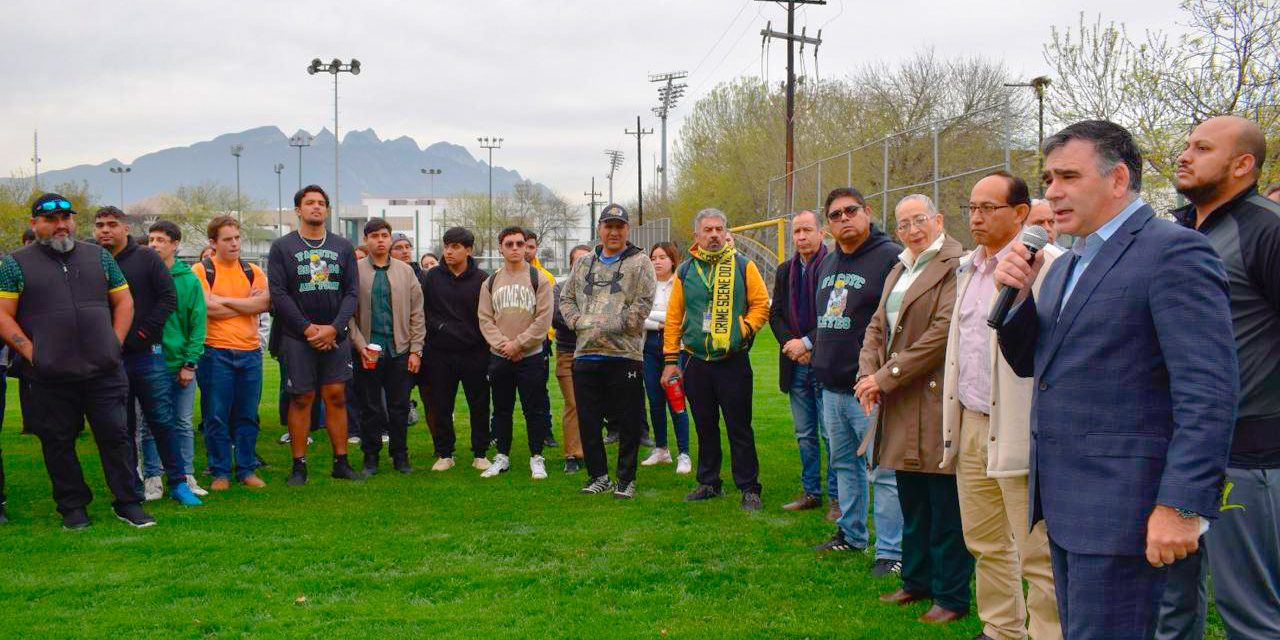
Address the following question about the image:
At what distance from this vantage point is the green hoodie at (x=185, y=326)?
7.54 m

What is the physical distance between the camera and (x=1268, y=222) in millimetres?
3230

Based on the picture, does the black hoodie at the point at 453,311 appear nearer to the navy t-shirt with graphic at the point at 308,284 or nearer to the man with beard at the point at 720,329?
the navy t-shirt with graphic at the point at 308,284

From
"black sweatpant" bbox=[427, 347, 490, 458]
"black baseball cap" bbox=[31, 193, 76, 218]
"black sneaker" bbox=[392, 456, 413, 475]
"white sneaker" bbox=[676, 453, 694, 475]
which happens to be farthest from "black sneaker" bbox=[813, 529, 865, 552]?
"black baseball cap" bbox=[31, 193, 76, 218]

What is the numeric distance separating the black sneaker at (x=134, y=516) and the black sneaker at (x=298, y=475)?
4.68 ft

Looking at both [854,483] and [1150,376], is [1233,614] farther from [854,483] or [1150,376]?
[854,483]

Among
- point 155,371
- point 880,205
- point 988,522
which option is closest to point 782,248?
point 880,205

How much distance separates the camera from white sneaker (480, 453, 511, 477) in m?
8.59

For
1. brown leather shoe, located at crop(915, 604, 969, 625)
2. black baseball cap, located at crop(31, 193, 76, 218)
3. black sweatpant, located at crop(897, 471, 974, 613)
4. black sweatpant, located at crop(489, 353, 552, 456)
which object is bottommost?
brown leather shoe, located at crop(915, 604, 969, 625)

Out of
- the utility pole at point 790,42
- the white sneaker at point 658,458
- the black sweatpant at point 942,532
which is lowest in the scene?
the white sneaker at point 658,458

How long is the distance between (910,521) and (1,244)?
176 ft

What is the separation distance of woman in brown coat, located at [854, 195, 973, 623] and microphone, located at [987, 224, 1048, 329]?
72.0 inches

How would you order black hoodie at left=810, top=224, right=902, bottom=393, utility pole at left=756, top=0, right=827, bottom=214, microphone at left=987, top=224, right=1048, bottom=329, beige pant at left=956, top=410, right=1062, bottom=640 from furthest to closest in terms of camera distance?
1. utility pole at left=756, top=0, right=827, bottom=214
2. black hoodie at left=810, top=224, right=902, bottom=393
3. beige pant at left=956, top=410, right=1062, bottom=640
4. microphone at left=987, top=224, right=1048, bottom=329

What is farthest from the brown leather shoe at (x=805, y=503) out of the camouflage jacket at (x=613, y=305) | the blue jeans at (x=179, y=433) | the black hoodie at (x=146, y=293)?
the black hoodie at (x=146, y=293)

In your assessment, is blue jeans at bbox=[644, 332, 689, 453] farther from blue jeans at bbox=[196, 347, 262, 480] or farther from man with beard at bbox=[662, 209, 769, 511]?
blue jeans at bbox=[196, 347, 262, 480]
